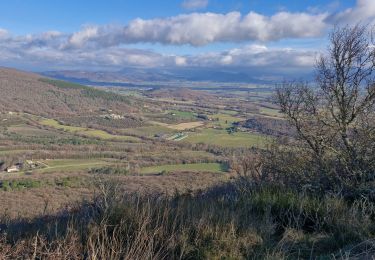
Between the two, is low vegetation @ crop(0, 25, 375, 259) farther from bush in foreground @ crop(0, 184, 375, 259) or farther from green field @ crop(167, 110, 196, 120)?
green field @ crop(167, 110, 196, 120)

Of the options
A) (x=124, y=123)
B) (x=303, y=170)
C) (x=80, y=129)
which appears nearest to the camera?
(x=303, y=170)

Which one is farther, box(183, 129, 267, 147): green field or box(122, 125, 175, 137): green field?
box(122, 125, 175, 137): green field

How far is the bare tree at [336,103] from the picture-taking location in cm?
898

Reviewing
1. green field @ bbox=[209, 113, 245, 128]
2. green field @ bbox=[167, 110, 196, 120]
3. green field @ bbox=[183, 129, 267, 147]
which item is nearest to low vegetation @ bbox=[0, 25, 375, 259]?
green field @ bbox=[183, 129, 267, 147]

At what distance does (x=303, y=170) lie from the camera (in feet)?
28.2

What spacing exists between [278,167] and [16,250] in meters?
7.71

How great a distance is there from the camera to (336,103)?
9.70m

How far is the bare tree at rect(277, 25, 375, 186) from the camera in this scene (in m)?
8.98

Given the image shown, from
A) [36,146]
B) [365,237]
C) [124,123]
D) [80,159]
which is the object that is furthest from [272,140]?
[124,123]

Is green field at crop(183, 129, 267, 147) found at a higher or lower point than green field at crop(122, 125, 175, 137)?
higher

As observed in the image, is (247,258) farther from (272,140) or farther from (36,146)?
(36,146)

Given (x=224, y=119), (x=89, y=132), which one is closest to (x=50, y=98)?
(x=89, y=132)

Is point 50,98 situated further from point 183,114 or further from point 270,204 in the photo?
point 270,204

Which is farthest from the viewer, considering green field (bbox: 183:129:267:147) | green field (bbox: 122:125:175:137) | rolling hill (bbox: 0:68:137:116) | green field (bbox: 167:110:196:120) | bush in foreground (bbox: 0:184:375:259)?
rolling hill (bbox: 0:68:137:116)
